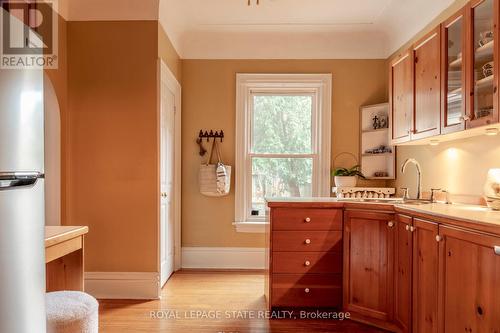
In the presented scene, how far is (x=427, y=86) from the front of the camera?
7.54ft

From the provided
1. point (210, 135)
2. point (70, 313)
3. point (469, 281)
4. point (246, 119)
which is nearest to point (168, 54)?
point (210, 135)

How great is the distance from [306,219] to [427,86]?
1320 mm

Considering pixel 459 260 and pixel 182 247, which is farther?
pixel 182 247

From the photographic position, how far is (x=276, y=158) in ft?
12.6

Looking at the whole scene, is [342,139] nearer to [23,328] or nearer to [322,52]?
[322,52]

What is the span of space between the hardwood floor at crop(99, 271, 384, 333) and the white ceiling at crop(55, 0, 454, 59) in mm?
2514

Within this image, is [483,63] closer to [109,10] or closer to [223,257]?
[109,10]

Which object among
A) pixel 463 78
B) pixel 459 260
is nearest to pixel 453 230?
pixel 459 260

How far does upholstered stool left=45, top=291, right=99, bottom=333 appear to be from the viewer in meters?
1.30

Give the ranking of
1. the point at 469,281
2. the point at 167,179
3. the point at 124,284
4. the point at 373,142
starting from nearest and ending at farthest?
1. the point at 469,281
2. the point at 124,284
3. the point at 167,179
4. the point at 373,142

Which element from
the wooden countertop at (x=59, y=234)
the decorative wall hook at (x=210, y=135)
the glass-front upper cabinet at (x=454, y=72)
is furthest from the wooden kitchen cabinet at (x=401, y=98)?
the wooden countertop at (x=59, y=234)

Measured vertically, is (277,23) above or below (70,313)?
above

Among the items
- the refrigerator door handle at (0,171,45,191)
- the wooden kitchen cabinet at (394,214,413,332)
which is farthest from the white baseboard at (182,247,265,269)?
the refrigerator door handle at (0,171,45,191)

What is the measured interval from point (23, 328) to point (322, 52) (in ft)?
12.0
